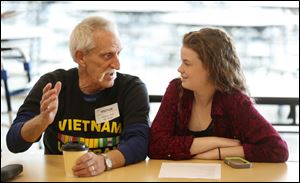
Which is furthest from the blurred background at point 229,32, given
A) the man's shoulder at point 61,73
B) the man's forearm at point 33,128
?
the man's forearm at point 33,128

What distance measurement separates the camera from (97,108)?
6.68 ft

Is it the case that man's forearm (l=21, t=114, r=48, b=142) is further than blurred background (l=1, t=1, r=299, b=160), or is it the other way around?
blurred background (l=1, t=1, r=299, b=160)

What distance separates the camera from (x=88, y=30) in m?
1.99

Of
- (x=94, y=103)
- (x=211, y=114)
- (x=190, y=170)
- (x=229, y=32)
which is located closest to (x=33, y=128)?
(x=94, y=103)

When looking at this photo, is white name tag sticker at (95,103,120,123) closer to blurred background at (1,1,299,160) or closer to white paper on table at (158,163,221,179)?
white paper on table at (158,163,221,179)

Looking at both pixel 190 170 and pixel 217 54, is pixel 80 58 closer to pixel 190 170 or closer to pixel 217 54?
pixel 217 54

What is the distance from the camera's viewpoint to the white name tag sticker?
2010 mm

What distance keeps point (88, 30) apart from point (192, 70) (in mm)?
491

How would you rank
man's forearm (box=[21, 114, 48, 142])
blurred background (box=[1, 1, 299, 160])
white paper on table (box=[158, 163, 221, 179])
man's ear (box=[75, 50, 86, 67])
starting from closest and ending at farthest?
white paper on table (box=[158, 163, 221, 179]) → man's forearm (box=[21, 114, 48, 142]) → man's ear (box=[75, 50, 86, 67]) → blurred background (box=[1, 1, 299, 160])

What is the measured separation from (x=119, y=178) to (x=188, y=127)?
537mm

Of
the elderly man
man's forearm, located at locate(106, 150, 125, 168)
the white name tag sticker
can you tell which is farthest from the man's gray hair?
man's forearm, located at locate(106, 150, 125, 168)

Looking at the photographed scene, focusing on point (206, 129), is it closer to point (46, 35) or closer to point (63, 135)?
point (63, 135)

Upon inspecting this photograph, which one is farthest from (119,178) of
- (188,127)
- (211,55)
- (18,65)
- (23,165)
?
(18,65)

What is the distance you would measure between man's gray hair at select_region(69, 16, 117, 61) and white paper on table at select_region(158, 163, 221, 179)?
64 cm
